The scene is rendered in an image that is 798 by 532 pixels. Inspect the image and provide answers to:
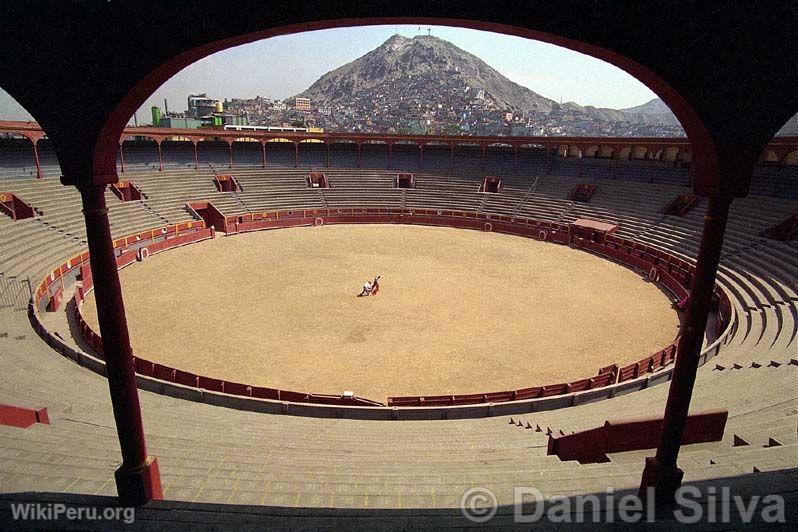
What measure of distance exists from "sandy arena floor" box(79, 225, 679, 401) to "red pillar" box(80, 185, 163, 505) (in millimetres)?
8058

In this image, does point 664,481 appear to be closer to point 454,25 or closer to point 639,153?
point 454,25

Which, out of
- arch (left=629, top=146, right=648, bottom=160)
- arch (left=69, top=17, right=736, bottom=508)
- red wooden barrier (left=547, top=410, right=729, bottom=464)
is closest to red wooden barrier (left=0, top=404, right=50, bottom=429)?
A: arch (left=69, top=17, right=736, bottom=508)

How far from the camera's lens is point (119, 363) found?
206 inches

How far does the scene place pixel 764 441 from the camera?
783cm

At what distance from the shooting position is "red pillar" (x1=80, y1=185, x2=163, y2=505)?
4.86m

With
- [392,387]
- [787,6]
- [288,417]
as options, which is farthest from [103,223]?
[392,387]

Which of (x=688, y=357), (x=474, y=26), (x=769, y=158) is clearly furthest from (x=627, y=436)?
(x=769, y=158)

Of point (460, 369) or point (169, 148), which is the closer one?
point (460, 369)

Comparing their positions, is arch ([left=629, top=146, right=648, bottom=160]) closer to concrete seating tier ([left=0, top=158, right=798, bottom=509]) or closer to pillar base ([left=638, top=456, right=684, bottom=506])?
concrete seating tier ([left=0, top=158, right=798, bottom=509])

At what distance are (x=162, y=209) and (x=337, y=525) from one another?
3443 cm

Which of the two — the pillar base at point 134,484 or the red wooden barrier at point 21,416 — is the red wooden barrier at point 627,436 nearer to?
the pillar base at point 134,484

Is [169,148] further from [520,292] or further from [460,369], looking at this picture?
[460,369]

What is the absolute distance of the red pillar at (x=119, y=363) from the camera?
15.9 feet

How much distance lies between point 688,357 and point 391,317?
46.7ft
